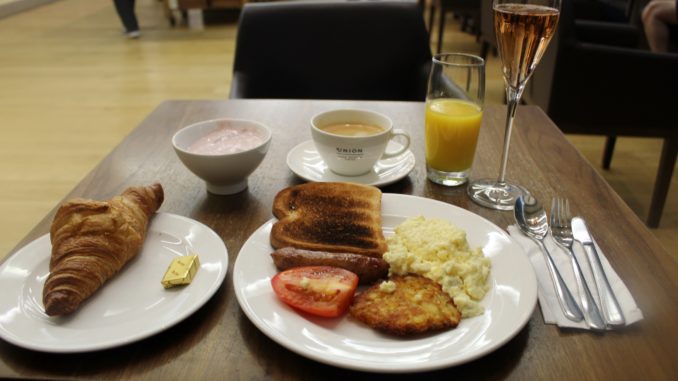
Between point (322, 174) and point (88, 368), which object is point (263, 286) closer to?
point (88, 368)

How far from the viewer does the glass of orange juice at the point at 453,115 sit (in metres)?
0.97

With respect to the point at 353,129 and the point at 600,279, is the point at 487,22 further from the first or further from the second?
the point at 600,279

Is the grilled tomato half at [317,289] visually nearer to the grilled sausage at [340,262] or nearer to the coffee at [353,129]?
the grilled sausage at [340,262]

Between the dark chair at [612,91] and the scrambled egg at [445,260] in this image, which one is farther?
the dark chair at [612,91]

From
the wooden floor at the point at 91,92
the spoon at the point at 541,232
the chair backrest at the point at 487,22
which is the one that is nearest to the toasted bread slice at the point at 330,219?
the spoon at the point at 541,232

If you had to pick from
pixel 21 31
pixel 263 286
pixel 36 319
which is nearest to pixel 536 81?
pixel 263 286

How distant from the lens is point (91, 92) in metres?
3.88

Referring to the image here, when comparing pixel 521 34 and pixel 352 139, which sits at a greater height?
pixel 521 34

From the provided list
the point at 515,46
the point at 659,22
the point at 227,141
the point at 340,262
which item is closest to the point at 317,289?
the point at 340,262

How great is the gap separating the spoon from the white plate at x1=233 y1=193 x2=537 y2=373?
0.18 feet

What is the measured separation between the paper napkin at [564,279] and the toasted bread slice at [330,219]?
0.23m

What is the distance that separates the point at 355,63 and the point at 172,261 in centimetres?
133

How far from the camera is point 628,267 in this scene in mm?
742

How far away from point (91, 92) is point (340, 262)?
383 centimetres
